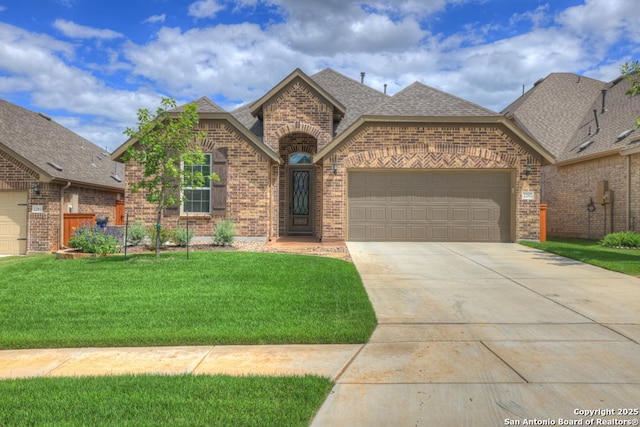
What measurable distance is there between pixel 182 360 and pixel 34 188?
13.7 metres

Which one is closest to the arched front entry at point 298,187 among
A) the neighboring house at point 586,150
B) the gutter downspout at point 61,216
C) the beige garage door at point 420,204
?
the beige garage door at point 420,204

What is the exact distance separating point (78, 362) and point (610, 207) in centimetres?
1820

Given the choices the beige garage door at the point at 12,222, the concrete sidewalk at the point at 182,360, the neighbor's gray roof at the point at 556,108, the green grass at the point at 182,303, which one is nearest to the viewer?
the concrete sidewalk at the point at 182,360

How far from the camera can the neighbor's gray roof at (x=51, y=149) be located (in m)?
15.3

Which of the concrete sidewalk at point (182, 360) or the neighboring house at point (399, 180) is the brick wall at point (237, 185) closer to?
the neighboring house at point (399, 180)

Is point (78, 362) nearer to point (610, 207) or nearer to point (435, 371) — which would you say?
point (435, 371)

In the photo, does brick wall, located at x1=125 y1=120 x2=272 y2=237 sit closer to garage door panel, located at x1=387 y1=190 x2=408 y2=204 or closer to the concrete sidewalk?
garage door panel, located at x1=387 y1=190 x2=408 y2=204

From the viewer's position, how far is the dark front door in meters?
17.3

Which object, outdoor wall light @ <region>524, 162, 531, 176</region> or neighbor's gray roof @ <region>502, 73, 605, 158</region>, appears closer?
outdoor wall light @ <region>524, 162, 531, 176</region>

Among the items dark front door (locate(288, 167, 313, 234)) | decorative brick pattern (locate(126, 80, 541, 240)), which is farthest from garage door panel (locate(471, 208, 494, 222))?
dark front door (locate(288, 167, 313, 234))

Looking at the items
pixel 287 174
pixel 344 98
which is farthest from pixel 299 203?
pixel 344 98

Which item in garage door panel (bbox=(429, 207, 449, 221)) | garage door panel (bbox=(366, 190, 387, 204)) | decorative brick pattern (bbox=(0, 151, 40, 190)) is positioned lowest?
garage door panel (bbox=(429, 207, 449, 221))

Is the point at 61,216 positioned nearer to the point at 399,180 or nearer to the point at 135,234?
the point at 135,234

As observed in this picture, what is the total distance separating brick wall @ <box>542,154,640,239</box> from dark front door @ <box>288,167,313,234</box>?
1133 cm
